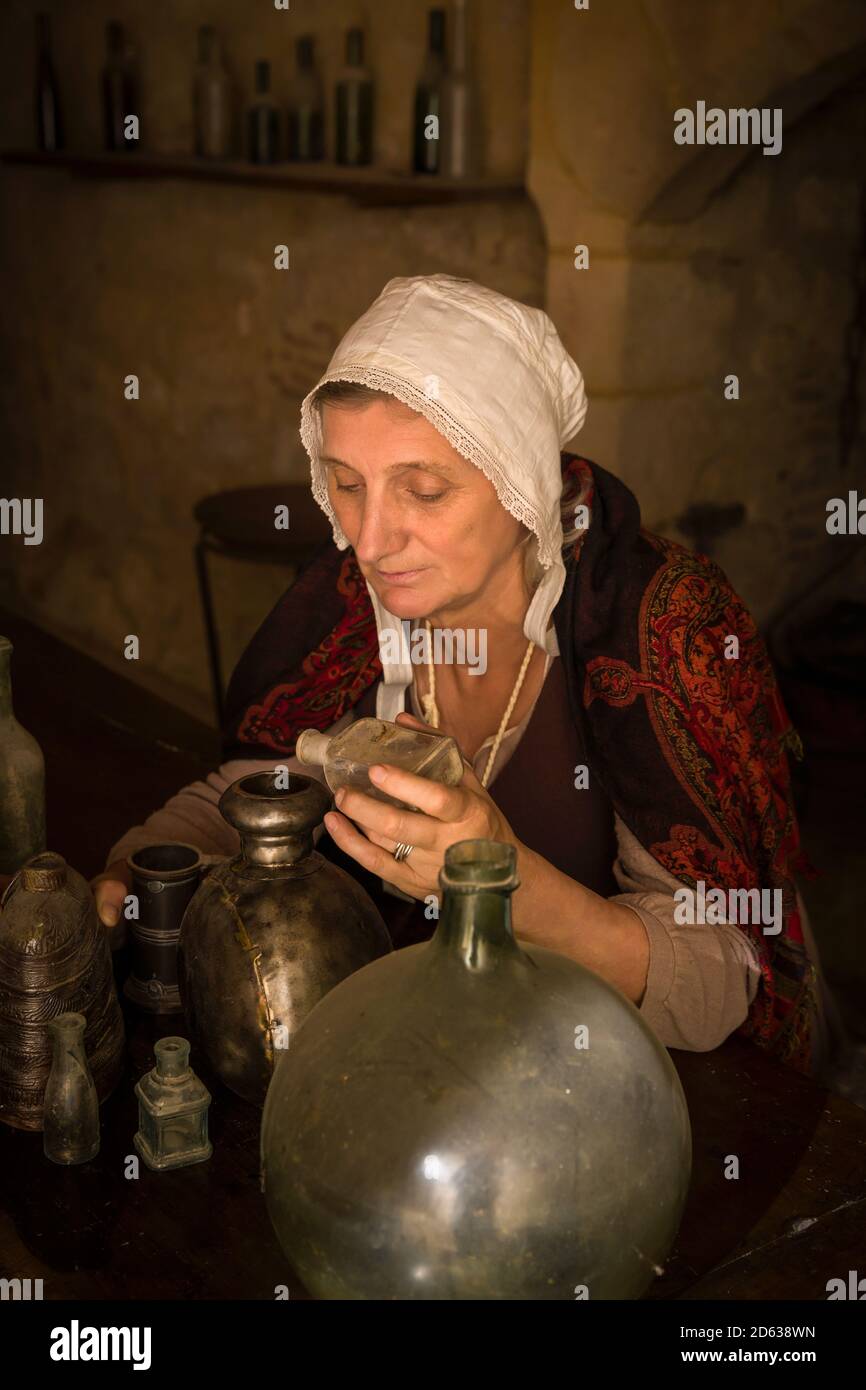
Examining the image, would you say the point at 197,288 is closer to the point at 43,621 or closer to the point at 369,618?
the point at 43,621

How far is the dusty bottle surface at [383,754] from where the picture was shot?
134 centimetres

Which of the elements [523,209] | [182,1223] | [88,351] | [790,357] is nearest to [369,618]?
[182,1223]

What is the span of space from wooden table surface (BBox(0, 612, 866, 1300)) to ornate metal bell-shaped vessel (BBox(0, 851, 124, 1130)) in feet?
0.17

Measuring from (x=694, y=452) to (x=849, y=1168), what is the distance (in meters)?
2.79

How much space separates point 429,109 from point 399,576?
2590mm

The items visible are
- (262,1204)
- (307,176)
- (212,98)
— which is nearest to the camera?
(262,1204)

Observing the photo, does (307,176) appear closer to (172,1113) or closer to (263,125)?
(263,125)

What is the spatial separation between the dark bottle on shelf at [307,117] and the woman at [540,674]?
2536 millimetres

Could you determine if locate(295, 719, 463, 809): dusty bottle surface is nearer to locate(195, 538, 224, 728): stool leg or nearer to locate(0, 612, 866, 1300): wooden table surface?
locate(0, 612, 866, 1300): wooden table surface

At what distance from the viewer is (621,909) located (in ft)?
5.40

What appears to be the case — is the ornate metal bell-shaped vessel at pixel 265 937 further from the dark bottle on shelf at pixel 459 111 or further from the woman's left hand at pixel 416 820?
the dark bottle on shelf at pixel 459 111

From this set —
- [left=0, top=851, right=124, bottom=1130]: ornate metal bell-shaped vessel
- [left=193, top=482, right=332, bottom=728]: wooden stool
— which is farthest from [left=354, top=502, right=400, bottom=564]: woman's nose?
[left=193, top=482, right=332, bottom=728]: wooden stool

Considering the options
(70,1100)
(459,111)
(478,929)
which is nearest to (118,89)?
(459,111)

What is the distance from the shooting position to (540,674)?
200cm
